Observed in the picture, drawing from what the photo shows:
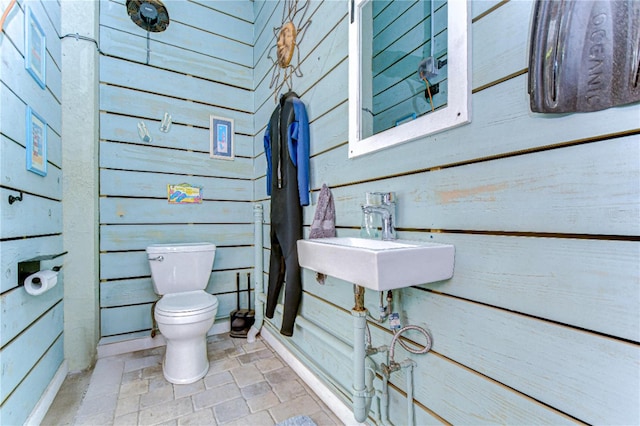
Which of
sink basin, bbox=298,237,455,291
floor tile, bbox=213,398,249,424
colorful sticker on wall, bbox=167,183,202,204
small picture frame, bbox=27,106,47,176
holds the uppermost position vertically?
small picture frame, bbox=27,106,47,176

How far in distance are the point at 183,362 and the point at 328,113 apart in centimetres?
167

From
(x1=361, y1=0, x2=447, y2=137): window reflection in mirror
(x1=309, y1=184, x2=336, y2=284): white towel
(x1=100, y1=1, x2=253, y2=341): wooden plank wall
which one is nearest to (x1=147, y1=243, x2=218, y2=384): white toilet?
(x1=100, y1=1, x2=253, y2=341): wooden plank wall

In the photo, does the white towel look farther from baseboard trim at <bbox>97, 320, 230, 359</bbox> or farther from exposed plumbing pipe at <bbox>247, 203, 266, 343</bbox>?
baseboard trim at <bbox>97, 320, 230, 359</bbox>

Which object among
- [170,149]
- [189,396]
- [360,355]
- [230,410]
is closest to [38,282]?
[189,396]

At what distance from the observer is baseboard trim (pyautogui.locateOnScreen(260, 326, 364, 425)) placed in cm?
138

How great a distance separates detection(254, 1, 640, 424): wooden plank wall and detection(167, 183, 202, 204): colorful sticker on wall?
1.70 meters

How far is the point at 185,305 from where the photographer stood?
174 centimetres

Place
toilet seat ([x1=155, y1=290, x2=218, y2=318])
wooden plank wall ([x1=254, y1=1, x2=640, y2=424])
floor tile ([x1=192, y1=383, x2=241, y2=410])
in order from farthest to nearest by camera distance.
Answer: toilet seat ([x1=155, y1=290, x2=218, y2=318]) → floor tile ([x1=192, y1=383, x2=241, y2=410]) → wooden plank wall ([x1=254, y1=1, x2=640, y2=424])

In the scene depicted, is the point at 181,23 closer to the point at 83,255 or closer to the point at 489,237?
the point at 83,255

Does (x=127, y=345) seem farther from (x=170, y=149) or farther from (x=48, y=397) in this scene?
(x=170, y=149)

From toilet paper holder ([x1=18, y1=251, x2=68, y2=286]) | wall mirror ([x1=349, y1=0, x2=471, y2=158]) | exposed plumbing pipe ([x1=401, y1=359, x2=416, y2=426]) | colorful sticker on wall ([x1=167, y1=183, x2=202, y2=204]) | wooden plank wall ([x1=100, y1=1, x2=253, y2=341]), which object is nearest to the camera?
wall mirror ([x1=349, y1=0, x2=471, y2=158])

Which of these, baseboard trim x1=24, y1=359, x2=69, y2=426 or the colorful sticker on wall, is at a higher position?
the colorful sticker on wall

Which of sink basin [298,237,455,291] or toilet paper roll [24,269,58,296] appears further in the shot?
toilet paper roll [24,269,58,296]

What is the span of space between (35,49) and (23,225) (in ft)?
2.87
